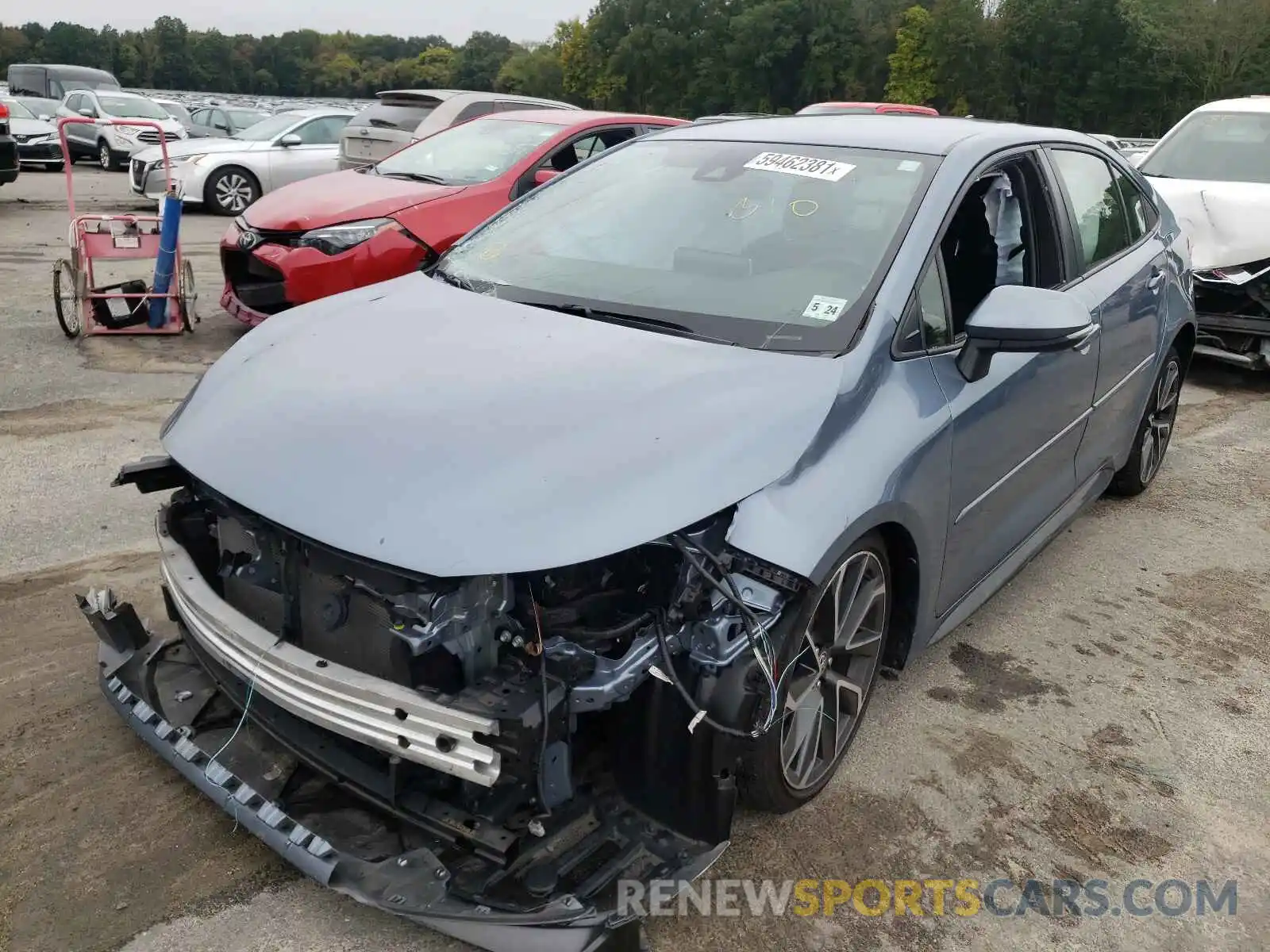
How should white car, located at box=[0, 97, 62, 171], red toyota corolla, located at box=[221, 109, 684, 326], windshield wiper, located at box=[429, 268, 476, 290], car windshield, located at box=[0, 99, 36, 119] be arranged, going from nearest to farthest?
1. windshield wiper, located at box=[429, 268, 476, 290]
2. red toyota corolla, located at box=[221, 109, 684, 326]
3. white car, located at box=[0, 97, 62, 171]
4. car windshield, located at box=[0, 99, 36, 119]

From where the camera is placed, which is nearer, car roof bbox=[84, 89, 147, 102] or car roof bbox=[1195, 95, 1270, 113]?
car roof bbox=[1195, 95, 1270, 113]

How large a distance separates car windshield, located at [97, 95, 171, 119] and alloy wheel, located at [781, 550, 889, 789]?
67.0 feet

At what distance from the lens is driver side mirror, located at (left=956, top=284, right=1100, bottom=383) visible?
2.69 meters

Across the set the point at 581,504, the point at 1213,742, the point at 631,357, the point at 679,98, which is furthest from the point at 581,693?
the point at 679,98

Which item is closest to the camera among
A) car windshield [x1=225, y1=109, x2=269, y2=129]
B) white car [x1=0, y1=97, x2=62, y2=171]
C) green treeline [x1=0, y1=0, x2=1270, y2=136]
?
white car [x1=0, y1=97, x2=62, y2=171]

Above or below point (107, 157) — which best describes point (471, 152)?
above

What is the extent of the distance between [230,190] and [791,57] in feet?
211

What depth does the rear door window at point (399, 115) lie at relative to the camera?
11500mm

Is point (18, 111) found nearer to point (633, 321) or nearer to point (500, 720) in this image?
point (633, 321)

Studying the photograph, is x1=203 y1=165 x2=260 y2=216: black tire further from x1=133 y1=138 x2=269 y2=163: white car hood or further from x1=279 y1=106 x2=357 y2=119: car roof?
x1=279 y1=106 x2=357 y2=119: car roof

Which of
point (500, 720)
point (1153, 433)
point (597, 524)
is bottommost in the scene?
point (1153, 433)

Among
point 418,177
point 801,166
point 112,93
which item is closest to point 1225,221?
point 801,166

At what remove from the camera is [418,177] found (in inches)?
286

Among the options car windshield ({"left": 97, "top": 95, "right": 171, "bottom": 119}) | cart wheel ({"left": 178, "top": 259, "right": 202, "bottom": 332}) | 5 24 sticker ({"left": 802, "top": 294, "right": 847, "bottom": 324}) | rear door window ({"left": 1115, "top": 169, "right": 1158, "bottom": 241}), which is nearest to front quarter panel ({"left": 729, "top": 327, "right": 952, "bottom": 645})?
5 24 sticker ({"left": 802, "top": 294, "right": 847, "bottom": 324})
